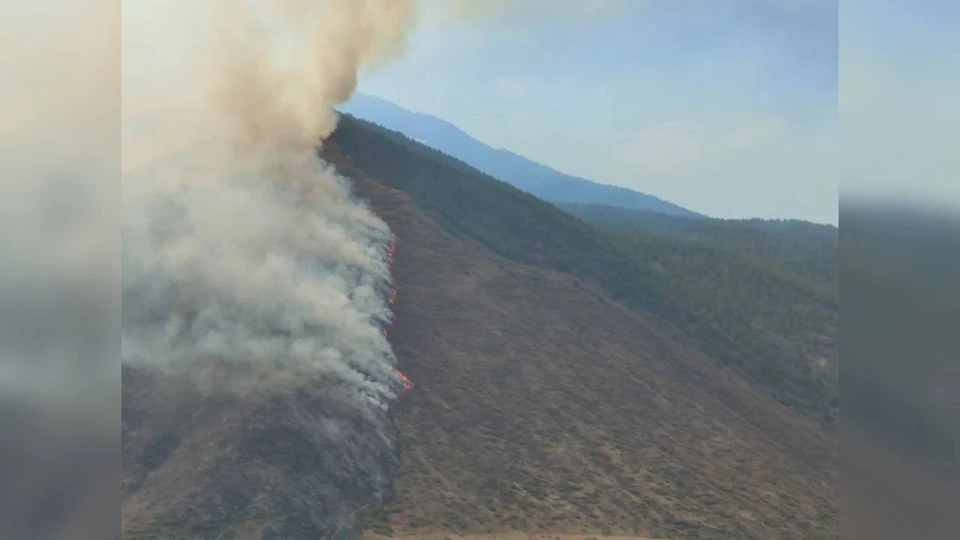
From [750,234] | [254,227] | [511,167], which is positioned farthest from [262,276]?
[750,234]

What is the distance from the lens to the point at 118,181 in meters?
6.42

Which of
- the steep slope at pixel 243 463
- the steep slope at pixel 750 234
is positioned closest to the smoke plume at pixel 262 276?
the steep slope at pixel 243 463

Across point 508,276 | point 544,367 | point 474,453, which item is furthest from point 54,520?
point 508,276

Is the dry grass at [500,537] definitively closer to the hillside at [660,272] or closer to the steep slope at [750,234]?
the hillside at [660,272]

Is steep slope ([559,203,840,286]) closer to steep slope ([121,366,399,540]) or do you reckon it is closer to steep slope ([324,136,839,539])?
steep slope ([324,136,839,539])

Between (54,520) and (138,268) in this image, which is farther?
(138,268)

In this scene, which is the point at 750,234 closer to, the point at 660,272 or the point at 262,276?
the point at 660,272

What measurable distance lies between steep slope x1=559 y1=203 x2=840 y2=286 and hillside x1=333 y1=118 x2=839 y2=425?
31 cm

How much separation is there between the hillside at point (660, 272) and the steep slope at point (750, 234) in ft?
1.02

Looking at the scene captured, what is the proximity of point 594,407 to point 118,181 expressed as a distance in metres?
7.73

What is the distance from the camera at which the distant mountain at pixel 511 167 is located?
13828mm

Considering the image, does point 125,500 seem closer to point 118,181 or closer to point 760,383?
point 118,181

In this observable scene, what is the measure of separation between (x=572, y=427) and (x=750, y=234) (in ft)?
28.2

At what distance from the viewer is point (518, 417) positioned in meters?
11.1
